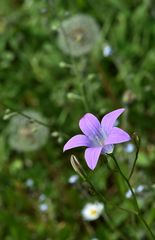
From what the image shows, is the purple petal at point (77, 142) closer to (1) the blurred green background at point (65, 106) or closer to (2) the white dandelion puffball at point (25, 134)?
(1) the blurred green background at point (65, 106)

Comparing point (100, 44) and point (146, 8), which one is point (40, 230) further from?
point (146, 8)

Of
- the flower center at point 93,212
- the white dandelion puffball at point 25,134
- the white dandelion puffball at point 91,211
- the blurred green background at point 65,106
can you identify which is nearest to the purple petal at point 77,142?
the blurred green background at point 65,106

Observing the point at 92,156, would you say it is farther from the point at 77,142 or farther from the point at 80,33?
the point at 80,33

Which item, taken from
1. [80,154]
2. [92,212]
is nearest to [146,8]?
[80,154]

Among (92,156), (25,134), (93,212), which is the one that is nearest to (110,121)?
(92,156)

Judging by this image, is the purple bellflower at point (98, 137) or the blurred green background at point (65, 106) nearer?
the purple bellflower at point (98, 137)
